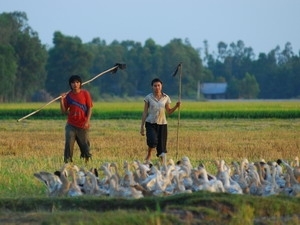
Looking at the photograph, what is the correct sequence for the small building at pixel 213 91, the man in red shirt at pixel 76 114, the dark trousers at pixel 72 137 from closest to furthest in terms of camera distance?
the man in red shirt at pixel 76 114 → the dark trousers at pixel 72 137 → the small building at pixel 213 91

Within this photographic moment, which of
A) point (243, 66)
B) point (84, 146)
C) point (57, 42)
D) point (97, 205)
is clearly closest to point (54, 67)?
point (57, 42)

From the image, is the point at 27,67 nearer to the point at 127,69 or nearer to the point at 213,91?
the point at 127,69

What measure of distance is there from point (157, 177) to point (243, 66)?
131770 mm

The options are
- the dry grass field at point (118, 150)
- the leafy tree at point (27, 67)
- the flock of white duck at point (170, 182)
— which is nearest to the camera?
the flock of white duck at point (170, 182)

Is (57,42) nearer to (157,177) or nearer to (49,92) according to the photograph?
(49,92)

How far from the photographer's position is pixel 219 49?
159125 millimetres

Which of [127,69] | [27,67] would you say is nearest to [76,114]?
[27,67]

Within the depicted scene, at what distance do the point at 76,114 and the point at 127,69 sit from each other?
99.4m

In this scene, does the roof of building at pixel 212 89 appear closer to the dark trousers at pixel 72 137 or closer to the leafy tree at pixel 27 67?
the leafy tree at pixel 27 67

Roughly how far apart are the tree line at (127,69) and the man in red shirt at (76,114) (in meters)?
67.4

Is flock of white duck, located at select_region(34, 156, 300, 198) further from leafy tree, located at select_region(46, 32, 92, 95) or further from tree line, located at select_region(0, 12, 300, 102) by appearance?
leafy tree, located at select_region(46, 32, 92, 95)

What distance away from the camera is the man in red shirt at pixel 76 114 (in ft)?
48.3

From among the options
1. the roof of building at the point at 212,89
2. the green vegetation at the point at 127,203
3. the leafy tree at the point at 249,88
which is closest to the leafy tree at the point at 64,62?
the leafy tree at the point at 249,88

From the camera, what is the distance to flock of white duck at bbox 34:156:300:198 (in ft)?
32.2
